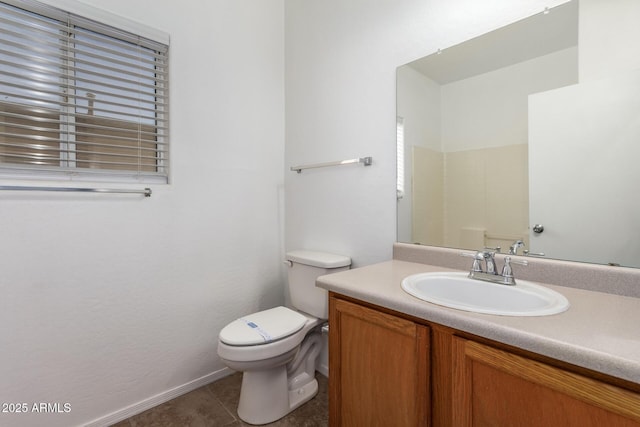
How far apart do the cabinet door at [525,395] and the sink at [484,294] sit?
4.8 inches

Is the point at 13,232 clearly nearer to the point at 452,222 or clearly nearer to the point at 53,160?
the point at 53,160

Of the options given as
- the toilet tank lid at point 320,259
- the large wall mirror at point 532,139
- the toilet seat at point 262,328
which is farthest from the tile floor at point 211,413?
the large wall mirror at point 532,139

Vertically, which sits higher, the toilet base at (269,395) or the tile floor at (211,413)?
the toilet base at (269,395)

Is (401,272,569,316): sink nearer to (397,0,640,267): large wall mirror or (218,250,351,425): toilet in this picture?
(397,0,640,267): large wall mirror

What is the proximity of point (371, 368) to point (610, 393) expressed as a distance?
603 millimetres

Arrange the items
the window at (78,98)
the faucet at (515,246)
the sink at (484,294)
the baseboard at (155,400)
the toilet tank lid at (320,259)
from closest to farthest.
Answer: the sink at (484,294), the faucet at (515,246), the window at (78,98), the baseboard at (155,400), the toilet tank lid at (320,259)

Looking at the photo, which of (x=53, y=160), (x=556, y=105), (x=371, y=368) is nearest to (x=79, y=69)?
(x=53, y=160)

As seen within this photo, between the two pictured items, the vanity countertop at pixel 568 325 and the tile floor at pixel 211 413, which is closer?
the vanity countertop at pixel 568 325

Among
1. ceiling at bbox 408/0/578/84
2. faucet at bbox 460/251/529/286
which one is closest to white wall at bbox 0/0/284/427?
ceiling at bbox 408/0/578/84

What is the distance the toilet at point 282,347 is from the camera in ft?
4.50

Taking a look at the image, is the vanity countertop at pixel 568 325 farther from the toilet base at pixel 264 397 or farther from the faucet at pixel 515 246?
the toilet base at pixel 264 397

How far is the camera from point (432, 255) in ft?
4.47

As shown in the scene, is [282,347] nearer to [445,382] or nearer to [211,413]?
[211,413]

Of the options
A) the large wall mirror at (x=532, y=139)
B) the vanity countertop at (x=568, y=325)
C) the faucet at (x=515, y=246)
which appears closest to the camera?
the vanity countertop at (x=568, y=325)
